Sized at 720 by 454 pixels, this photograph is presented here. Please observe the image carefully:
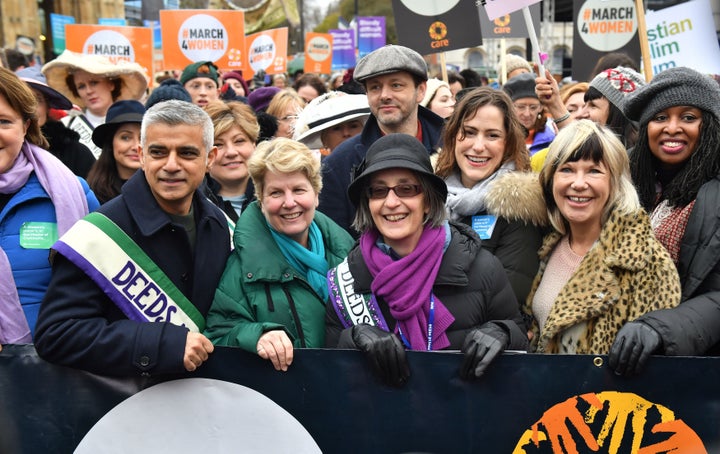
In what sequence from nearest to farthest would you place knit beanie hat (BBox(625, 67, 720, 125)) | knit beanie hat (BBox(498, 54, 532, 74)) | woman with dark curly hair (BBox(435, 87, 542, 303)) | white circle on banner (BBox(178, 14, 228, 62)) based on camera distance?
knit beanie hat (BBox(625, 67, 720, 125)), woman with dark curly hair (BBox(435, 87, 542, 303)), knit beanie hat (BBox(498, 54, 532, 74)), white circle on banner (BBox(178, 14, 228, 62))

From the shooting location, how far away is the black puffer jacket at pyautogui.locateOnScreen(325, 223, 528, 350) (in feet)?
9.81

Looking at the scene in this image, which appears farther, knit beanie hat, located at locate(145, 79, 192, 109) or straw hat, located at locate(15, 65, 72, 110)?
knit beanie hat, located at locate(145, 79, 192, 109)

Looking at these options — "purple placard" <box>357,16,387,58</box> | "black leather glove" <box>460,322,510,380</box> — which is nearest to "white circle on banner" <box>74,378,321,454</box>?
"black leather glove" <box>460,322,510,380</box>

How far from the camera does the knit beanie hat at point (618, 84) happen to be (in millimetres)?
4727

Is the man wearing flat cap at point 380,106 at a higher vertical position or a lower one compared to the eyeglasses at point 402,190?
higher

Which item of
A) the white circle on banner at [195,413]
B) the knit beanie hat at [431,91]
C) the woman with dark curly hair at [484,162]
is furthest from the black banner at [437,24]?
the white circle on banner at [195,413]

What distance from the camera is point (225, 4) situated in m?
19.8

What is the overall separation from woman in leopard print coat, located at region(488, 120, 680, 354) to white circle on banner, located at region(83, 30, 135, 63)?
27.7 ft

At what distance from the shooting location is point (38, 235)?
10.6 ft

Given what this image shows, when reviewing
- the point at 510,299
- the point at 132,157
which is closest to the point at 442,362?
the point at 510,299

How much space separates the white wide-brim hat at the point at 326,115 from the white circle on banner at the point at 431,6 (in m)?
0.83

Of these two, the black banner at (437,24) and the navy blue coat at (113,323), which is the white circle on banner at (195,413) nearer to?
the navy blue coat at (113,323)

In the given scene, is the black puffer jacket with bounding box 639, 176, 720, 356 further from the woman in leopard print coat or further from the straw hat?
the straw hat

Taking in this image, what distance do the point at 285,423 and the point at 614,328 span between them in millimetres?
1371
